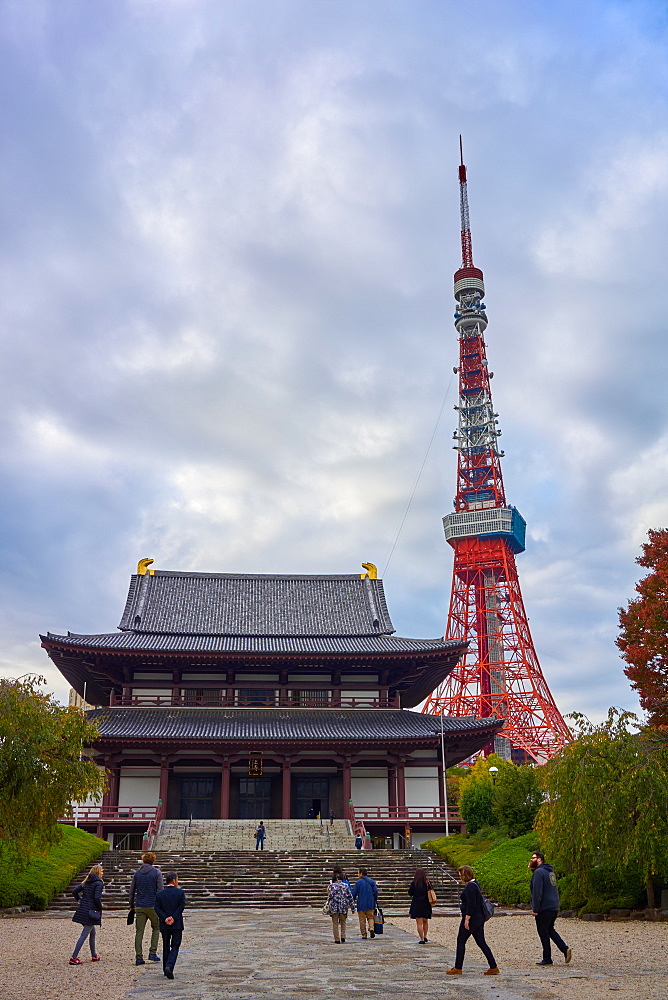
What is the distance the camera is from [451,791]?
5697cm

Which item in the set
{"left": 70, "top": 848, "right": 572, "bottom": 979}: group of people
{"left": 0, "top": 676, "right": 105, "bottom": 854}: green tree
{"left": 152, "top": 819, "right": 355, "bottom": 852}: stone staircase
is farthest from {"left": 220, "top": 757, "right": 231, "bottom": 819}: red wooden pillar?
{"left": 70, "top": 848, "right": 572, "bottom": 979}: group of people

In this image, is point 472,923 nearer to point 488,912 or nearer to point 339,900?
point 488,912

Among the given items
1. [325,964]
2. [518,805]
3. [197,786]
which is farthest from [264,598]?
[325,964]

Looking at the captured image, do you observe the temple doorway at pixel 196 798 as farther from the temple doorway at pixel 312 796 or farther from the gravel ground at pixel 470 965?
the gravel ground at pixel 470 965

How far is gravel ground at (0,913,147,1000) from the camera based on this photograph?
12.2 meters

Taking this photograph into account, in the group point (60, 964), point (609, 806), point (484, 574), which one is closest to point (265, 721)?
point (609, 806)

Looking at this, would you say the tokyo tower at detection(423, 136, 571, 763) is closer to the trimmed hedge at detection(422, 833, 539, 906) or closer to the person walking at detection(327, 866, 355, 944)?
the trimmed hedge at detection(422, 833, 539, 906)

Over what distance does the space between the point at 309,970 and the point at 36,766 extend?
10.8m

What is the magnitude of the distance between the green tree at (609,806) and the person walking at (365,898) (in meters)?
6.06

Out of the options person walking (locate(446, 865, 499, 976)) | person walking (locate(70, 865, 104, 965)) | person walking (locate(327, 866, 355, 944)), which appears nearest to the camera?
person walking (locate(446, 865, 499, 976))

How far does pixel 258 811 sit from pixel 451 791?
1837 cm

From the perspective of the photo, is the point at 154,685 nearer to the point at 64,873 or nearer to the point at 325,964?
the point at 64,873

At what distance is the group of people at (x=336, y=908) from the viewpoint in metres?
13.4

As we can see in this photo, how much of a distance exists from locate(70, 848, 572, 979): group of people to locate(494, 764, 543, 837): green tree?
48.8ft
